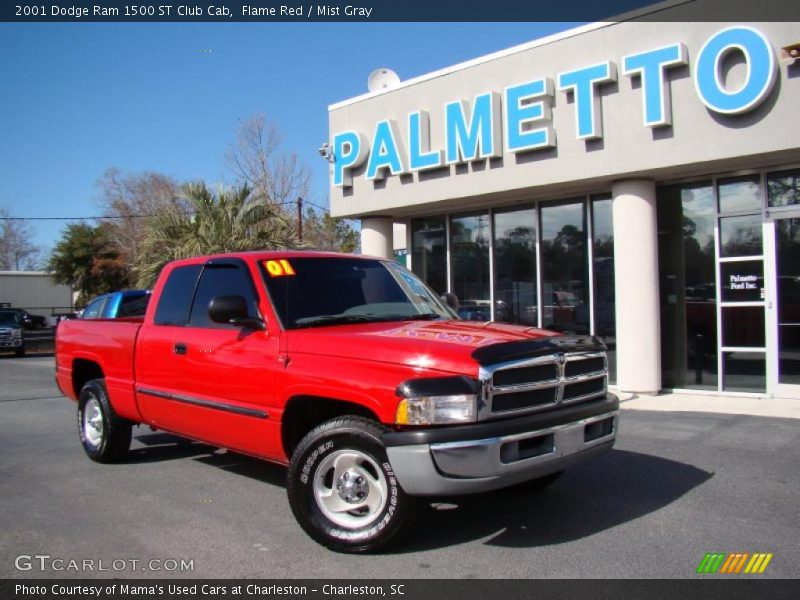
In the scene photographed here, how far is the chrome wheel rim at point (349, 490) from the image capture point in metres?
4.34

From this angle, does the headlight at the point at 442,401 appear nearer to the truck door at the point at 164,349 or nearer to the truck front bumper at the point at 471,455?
the truck front bumper at the point at 471,455

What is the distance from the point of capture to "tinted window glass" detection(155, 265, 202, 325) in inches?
237

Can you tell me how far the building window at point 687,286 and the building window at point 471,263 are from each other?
131 inches

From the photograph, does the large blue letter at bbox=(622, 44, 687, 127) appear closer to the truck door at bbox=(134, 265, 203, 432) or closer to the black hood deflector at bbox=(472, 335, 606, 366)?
the black hood deflector at bbox=(472, 335, 606, 366)

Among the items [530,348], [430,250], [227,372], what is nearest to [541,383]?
[530,348]

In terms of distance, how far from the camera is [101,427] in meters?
7.00

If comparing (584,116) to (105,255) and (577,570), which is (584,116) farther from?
(105,255)

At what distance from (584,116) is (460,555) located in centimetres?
813

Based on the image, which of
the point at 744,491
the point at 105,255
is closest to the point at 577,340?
the point at 744,491

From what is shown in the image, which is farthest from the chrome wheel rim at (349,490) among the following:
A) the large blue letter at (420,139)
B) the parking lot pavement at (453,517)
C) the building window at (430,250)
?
the building window at (430,250)

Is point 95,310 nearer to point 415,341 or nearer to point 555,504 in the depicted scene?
point 415,341

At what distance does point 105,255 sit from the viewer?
151 feet

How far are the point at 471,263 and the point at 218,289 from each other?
8688mm

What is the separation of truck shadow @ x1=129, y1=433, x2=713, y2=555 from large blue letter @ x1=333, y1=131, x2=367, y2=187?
823 cm
